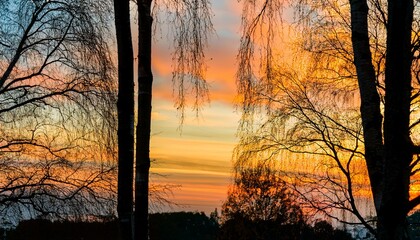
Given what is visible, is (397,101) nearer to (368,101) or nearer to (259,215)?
(368,101)

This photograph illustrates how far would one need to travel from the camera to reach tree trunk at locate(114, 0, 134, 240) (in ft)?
18.5

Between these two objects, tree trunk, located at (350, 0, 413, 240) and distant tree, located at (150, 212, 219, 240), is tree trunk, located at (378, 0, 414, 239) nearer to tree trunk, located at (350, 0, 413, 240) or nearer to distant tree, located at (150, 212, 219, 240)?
tree trunk, located at (350, 0, 413, 240)

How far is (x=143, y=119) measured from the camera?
21.1ft

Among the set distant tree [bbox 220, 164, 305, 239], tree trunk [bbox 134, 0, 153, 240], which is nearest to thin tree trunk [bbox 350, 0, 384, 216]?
tree trunk [bbox 134, 0, 153, 240]

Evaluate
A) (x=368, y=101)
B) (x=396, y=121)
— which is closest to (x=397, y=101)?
(x=396, y=121)

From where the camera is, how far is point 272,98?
9.25m

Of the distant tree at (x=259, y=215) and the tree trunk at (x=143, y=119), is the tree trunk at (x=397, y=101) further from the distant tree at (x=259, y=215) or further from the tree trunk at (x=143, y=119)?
the distant tree at (x=259, y=215)

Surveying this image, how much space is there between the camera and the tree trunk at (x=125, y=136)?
5641 mm

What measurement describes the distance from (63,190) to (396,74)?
28.5 ft

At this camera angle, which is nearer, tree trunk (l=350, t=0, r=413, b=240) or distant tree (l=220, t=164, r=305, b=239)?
tree trunk (l=350, t=0, r=413, b=240)

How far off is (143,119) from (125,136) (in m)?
0.80

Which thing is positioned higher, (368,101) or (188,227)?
(368,101)

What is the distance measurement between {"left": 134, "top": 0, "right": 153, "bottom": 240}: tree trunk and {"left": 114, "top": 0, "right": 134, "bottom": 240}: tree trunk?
502mm

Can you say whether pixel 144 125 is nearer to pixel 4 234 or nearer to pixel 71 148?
pixel 71 148
